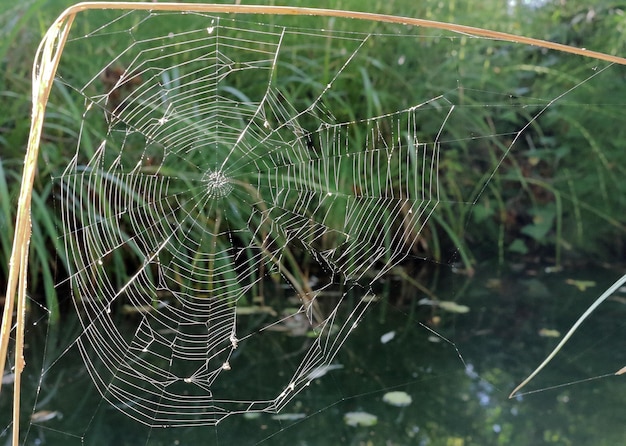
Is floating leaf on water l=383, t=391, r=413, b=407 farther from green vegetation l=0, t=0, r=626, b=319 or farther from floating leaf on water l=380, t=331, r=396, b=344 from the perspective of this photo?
green vegetation l=0, t=0, r=626, b=319

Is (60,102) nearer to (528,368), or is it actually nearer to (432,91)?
(432,91)

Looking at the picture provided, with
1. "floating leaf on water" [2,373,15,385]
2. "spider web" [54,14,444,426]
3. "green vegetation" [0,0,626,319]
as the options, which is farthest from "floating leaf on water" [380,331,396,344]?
"floating leaf on water" [2,373,15,385]

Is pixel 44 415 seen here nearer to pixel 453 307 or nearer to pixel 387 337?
pixel 387 337

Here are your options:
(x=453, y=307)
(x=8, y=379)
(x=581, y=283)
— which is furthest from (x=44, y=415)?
(x=581, y=283)

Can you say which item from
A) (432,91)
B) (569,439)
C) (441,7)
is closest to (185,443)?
(569,439)

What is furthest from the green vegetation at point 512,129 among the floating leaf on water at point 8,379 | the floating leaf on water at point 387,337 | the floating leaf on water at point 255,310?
the floating leaf on water at point 8,379

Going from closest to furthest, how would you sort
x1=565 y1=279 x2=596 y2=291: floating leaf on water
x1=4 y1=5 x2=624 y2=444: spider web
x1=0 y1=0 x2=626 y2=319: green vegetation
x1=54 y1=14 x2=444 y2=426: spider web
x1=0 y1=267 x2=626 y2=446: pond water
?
1. x1=0 y1=267 x2=626 y2=446: pond water
2. x1=4 y1=5 x2=624 y2=444: spider web
3. x1=54 y1=14 x2=444 y2=426: spider web
4. x1=565 y1=279 x2=596 y2=291: floating leaf on water
5. x1=0 y1=0 x2=626 y2=319: green vegetation

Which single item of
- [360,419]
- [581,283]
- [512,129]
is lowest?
[581,283]

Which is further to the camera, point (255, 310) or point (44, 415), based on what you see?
→ point (255, 310)
